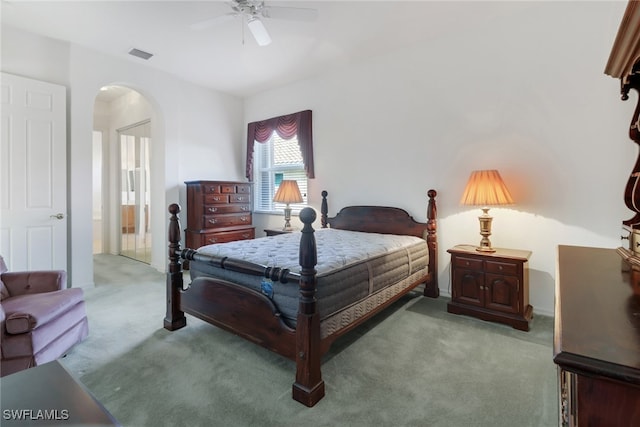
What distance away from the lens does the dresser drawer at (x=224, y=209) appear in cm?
442

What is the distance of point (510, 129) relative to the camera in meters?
2.99

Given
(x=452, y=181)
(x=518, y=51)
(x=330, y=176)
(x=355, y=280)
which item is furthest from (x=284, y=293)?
(x=518, y=51)

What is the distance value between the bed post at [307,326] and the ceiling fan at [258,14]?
1.77 meters

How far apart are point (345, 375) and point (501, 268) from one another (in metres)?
1.71

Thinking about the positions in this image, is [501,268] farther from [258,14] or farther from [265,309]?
[258,14]

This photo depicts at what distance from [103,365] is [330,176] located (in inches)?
126

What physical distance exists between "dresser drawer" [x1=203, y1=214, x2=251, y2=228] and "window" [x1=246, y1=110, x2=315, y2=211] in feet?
1.73

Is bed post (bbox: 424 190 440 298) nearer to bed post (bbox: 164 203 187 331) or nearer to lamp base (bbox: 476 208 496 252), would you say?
lamp base (bbox: 476 208 496 252)

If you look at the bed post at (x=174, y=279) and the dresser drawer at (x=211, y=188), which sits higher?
the dresser drawer at (x=211, y=188)

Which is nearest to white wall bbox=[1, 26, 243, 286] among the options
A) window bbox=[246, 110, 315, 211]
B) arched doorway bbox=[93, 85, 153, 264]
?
window bbox=[246, 110, 315, 211]

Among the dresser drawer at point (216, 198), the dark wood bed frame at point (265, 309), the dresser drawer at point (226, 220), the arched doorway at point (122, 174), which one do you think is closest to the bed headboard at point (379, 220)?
the dark wood bed frame at point (265, 309)

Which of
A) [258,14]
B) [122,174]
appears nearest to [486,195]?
[258,14]

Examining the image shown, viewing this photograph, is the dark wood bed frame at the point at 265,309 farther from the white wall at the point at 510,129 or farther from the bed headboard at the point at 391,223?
the white wall at the point at 510,129

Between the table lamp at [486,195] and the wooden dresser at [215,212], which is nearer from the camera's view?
the table lamp at [486,195]
